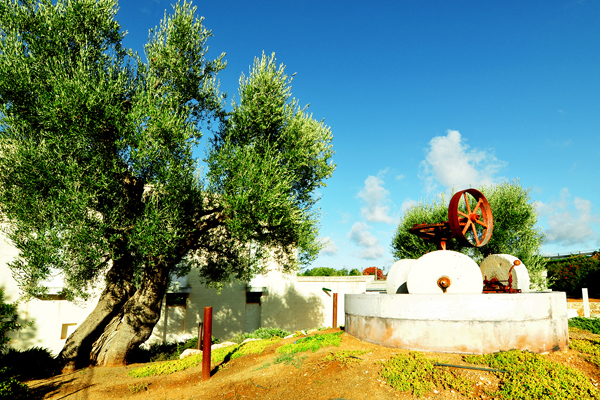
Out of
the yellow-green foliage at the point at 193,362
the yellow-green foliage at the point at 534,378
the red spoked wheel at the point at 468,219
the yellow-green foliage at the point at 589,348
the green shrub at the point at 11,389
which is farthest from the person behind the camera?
the red spoked wheel at the point at 468,219

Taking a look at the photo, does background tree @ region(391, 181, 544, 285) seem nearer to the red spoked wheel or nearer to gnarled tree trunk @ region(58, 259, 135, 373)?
the red spoked wheel

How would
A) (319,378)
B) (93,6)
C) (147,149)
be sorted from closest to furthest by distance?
1. (319,378)
2. (147,149)
3. (93,6)

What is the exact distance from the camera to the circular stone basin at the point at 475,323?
8898 millimetres

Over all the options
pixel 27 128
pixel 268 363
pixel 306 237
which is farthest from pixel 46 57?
Result: pixel 268 363

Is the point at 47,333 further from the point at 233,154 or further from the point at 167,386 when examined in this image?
the point at 233,154

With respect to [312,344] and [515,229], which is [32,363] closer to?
[312,344]

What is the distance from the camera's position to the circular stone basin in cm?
890

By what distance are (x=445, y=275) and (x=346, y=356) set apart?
159 inches

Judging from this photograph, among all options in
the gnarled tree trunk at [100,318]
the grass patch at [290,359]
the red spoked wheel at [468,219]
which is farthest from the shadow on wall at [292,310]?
the red spoked wheel at [468,219]

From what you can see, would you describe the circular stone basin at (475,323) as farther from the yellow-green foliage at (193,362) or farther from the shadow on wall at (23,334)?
the shadow on wall at (23,334)

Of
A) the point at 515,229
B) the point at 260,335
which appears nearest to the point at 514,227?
the point at 515,229

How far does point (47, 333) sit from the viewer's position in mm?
16047

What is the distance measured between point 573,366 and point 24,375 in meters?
17.1

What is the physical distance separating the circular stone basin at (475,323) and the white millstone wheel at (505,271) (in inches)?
120
